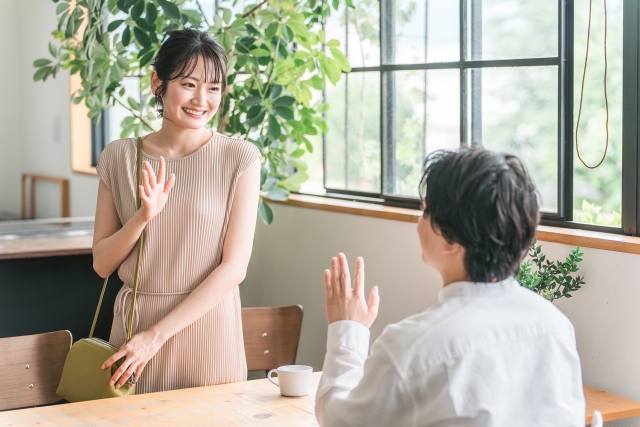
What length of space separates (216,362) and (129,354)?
24 centimetres

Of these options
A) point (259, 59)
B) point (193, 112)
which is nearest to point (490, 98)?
point (259, 59)

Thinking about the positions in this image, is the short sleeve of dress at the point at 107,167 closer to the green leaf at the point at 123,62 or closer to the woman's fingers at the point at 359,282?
the woman's fingers at the point at 359,282

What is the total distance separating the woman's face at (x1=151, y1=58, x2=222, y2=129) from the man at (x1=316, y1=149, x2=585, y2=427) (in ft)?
3.14

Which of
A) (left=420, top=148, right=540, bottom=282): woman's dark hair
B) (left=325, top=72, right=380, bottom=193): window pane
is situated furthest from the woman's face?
(left=325, top=72, right=380, bottom=193): window pane

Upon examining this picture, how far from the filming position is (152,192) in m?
1.75

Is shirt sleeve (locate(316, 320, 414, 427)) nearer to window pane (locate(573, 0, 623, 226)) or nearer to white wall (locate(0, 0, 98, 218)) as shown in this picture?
window pane (locate(573, 0, 623, 226))

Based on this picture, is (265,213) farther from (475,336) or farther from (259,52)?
(475,336)

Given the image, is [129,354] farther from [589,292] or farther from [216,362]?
[589,292]

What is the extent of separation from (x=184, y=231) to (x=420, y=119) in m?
1.24

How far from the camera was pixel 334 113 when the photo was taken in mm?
3289

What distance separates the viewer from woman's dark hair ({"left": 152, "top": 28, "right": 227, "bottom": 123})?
Result: 1890 mm

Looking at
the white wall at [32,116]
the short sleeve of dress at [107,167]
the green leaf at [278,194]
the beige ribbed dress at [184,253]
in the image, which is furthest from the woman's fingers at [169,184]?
the white wall at [32,116]

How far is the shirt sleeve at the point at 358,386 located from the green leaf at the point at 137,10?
1763 mm

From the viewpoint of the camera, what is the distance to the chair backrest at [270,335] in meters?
2.40
